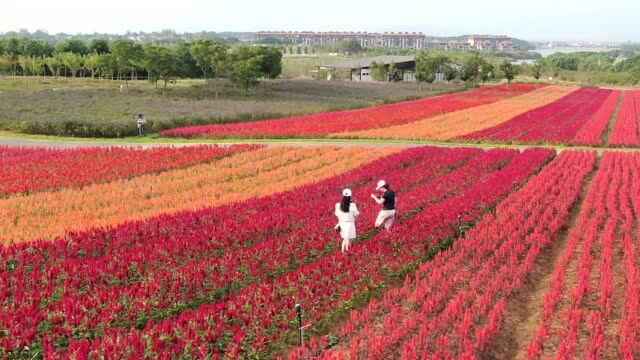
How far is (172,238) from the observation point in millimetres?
13578

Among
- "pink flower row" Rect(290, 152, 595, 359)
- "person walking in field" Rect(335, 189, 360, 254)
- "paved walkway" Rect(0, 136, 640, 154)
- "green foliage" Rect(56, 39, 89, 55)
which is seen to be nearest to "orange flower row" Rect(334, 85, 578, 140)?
"paved walkway" Rect(0, 136, 640, 154)

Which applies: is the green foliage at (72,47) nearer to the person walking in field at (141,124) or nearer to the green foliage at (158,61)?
the green foliage at (158,61)

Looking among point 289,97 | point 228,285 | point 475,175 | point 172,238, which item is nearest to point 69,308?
point 228,285

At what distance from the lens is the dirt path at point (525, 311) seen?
9.23m

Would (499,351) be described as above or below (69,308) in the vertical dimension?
below

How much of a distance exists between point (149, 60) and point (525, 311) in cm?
6287

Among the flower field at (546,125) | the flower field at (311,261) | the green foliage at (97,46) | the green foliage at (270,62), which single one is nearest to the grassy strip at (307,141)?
the flower field at (546,125)

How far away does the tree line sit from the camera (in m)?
69.7

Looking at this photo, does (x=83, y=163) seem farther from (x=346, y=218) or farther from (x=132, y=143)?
(x=346, y=218)

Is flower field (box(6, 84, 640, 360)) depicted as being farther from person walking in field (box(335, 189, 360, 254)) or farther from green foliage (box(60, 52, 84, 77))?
green foliage (box(60, 52, 84, 77))

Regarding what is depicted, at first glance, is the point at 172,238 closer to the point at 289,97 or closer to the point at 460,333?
the point at 460,333

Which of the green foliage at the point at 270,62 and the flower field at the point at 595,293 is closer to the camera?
the flower field at the point at 595,293

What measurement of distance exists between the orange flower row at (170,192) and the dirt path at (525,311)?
31.7ft

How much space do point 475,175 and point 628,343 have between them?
47.4 feet
